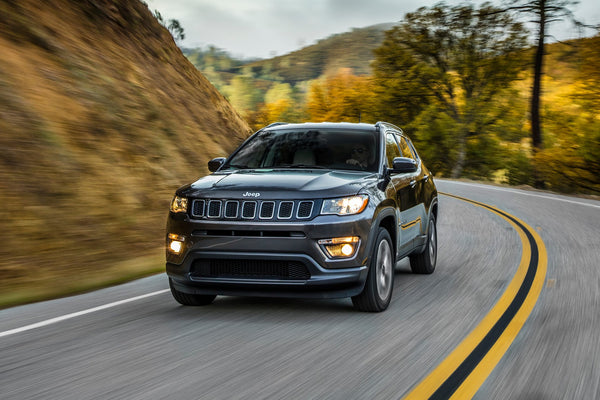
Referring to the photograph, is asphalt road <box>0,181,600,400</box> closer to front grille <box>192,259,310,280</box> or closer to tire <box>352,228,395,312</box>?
tire <box>352,228,395,312</box>

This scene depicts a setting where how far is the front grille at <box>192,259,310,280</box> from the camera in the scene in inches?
225

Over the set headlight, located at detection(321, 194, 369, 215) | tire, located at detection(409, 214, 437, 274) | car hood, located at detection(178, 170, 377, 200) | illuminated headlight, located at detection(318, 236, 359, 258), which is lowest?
tire, located at detection(409, 214, 437, 274)

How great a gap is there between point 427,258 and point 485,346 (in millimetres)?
3462

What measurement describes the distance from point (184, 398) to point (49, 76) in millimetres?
12504

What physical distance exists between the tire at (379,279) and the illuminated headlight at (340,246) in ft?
0.94

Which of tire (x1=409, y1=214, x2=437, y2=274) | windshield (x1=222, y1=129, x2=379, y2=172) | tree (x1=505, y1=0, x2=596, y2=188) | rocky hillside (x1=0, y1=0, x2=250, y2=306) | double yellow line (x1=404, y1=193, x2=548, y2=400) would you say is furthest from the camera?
tree (x1=505, y1=0, x2=596, y2=188)

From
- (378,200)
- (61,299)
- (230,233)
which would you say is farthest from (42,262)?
(378,200)

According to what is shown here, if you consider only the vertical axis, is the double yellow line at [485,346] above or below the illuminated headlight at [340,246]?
below

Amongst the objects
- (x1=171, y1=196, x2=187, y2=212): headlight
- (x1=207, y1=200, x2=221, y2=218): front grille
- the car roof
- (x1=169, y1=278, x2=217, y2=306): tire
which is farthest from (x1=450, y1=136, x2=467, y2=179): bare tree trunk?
(x1=207, y1=200, x2=221, y2=218): front grille

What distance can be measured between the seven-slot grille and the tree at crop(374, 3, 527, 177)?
1677 inches

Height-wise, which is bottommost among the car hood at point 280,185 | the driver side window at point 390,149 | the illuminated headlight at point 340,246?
the illuminated headlight at point 340,246

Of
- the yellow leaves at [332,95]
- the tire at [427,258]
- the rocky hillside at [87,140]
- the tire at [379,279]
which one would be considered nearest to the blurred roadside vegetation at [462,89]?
the yellow leaves at [332,95]

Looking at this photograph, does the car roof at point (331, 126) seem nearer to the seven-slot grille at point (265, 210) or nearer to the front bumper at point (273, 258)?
the front bumper at point (273, 258)

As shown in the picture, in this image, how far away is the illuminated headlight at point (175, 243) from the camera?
6012mm
